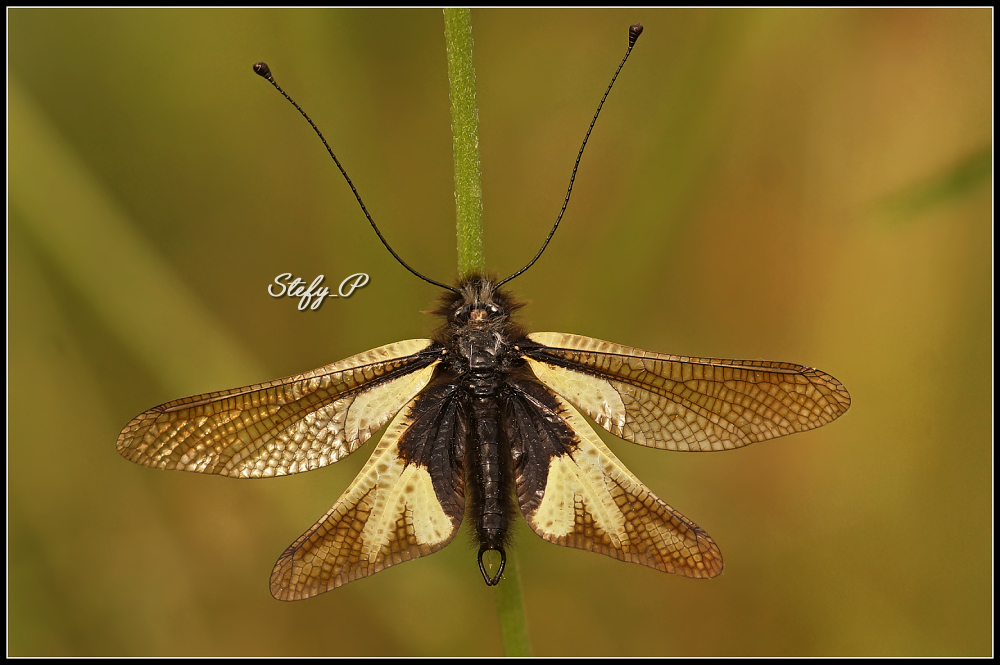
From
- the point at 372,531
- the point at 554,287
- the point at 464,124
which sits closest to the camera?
the point at 464,124

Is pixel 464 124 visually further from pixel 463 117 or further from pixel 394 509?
pixel 394 509

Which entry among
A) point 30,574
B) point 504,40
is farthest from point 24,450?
point 504,40

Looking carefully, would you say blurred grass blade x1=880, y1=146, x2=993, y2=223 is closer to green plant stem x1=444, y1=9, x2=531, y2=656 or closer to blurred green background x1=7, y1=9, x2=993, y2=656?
blurred green background x1=7, y1=9, x2=993, y2=656

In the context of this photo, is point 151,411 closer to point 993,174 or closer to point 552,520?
point 552,520

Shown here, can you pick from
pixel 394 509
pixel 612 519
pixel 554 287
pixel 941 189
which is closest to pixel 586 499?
pixel 612 519

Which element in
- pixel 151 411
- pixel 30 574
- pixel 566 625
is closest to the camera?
pixel 151 411

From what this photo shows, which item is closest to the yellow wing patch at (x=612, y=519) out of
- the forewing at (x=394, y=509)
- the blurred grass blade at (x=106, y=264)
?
the forewing at (x=394, y=509)
